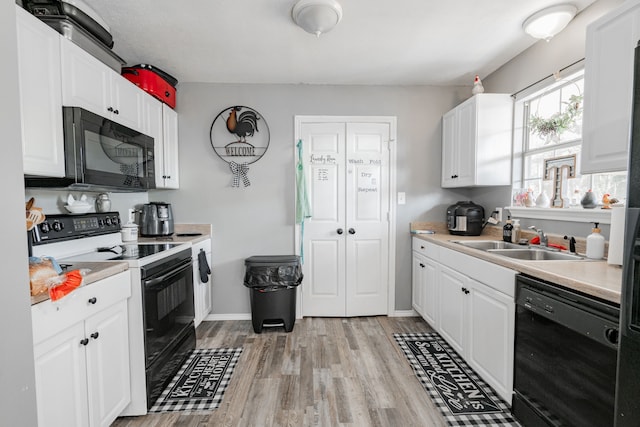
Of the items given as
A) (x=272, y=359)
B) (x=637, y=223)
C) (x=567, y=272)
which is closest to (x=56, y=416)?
(x=272, y=359)

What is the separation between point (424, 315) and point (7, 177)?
9.76 ft

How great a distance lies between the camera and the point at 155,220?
2.69 meters

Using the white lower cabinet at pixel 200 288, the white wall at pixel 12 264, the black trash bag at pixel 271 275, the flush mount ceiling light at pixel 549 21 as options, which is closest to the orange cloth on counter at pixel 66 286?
the white wall at pixel 12 264

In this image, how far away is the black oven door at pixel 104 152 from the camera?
1.59m

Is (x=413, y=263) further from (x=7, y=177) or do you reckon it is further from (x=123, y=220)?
(x=7, y=177)

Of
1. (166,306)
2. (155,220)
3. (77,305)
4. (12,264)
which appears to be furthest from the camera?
(155,220)

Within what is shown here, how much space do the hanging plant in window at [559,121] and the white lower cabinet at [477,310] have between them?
3.71 feet

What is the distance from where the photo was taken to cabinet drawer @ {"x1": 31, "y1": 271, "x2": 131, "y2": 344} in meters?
1.12

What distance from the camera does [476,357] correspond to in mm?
1969

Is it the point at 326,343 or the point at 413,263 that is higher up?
the point at 413,263

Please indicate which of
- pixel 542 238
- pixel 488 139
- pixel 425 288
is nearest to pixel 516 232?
pixel 542 238

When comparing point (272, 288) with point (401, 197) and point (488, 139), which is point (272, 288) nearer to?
point (401, 197)

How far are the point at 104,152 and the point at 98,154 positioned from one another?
0.06 metres

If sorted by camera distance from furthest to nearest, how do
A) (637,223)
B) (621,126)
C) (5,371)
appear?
(621,126)
(637,223)
(5,371)
